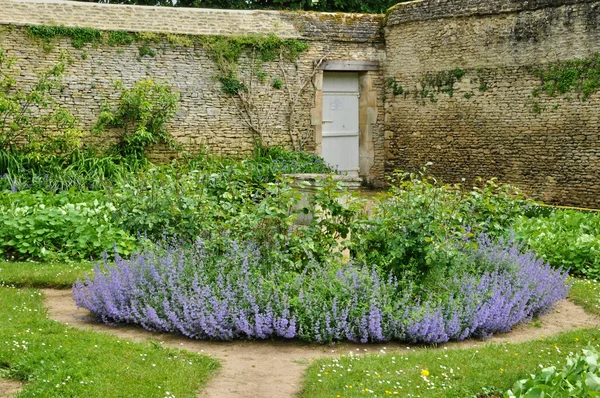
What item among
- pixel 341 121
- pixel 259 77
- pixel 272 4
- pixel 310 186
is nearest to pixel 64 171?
pixel 259 77

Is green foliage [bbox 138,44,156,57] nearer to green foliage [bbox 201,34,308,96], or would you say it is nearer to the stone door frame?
green foliage [bbox 201,34,308,96]

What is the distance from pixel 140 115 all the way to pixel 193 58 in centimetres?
166

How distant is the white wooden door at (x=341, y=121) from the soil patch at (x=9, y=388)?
40.7 ft

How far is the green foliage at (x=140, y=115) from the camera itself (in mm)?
15289

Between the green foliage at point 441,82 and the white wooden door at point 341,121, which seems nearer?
the green foliage at point 441,82

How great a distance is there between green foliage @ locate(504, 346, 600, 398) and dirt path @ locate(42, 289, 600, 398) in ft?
5.10

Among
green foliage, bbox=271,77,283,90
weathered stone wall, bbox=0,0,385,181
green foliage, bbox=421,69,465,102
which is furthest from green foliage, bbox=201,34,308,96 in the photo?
green foliage, bbox=421,69,465,102

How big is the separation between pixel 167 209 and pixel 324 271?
6.54 feet

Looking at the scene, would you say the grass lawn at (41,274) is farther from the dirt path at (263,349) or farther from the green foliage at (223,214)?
the green foliage at (223,214)

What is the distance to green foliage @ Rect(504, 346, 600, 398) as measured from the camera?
14.0 ft

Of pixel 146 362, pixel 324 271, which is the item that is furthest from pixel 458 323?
pixel 146 362

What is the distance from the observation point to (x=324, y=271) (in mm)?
6969

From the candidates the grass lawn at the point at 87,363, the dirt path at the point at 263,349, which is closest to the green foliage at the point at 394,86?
the dirt path at the point at 263,349

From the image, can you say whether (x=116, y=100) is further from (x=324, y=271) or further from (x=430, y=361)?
(x=430, y=361)
